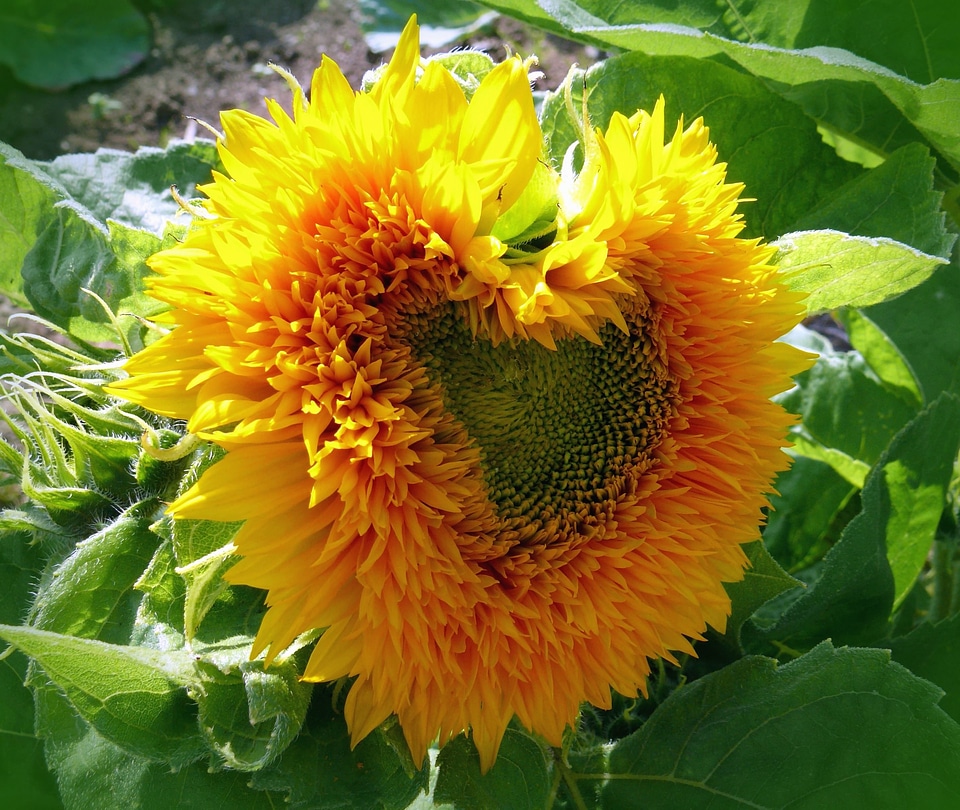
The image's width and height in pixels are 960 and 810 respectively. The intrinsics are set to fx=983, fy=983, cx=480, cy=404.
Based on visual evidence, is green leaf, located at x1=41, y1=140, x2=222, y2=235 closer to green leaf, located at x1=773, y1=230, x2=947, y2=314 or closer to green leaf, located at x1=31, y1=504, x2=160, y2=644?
green leaf, located at x1=31, y1=504, x2=160, y2=644

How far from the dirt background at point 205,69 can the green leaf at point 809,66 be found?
1.48 meters

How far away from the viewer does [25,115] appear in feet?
11.0

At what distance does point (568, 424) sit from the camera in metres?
1.36

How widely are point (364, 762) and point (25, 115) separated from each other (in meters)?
2.84

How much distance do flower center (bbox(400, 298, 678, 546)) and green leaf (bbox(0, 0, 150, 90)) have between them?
2717mm

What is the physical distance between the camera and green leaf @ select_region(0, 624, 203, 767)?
119 centimetres

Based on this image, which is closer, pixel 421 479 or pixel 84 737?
pixel 421 479

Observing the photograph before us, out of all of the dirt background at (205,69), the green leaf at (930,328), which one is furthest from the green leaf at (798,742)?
the dirt background at (205,69)

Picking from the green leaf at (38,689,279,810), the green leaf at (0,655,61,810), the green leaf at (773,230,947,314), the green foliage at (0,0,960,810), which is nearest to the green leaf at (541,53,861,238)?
the green foliage at (0,0,960,810)

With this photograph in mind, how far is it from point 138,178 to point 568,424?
118cm

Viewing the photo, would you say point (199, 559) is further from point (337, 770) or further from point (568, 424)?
point (568, 424)

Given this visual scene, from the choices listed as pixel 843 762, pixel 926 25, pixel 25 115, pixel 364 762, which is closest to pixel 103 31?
pixel 25 115

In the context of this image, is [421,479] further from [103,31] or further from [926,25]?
[103,31]

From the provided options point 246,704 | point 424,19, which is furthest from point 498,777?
point 424,19
